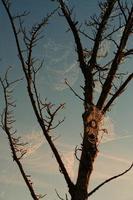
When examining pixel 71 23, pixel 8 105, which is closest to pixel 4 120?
pixel 8 105

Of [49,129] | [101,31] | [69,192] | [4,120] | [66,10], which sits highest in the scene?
[66,10]

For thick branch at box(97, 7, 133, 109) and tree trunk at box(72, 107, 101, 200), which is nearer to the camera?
tree trunk at box(72, 107, 101, 200)

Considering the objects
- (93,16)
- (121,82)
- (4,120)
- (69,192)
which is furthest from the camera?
(93,16)

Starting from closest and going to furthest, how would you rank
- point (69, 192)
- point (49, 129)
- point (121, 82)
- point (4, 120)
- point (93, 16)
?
point (69, 192) → point (49, 129) → point (4, 120) → point (121, 82) → point (93, 16)

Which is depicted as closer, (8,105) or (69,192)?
(69,192)

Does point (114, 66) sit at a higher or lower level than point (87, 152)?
higher

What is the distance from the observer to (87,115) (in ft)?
14.5

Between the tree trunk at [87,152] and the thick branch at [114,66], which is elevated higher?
the thick branch at [114,66]

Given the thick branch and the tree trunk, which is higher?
the thick branch

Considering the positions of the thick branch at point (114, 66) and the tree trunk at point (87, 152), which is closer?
the tree trunk at point (87, 152)

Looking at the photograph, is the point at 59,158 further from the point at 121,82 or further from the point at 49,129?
the point at 121,82

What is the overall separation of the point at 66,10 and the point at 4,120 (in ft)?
6.46

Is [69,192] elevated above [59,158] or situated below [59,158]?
below

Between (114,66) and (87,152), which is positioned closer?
(87,152)
